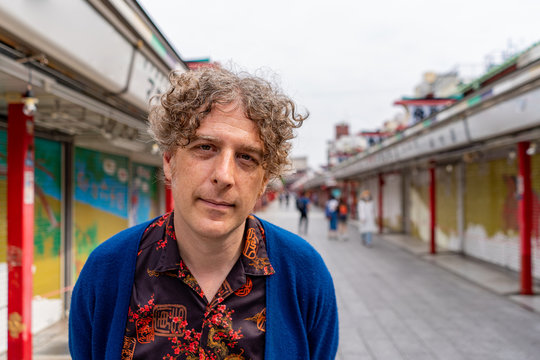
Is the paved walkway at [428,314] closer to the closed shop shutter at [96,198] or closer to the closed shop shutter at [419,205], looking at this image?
the closed shop shutter at [96,198]

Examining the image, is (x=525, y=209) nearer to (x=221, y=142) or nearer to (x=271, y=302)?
(x=271, y=302)

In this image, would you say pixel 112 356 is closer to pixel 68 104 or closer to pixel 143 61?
pixel 68 104

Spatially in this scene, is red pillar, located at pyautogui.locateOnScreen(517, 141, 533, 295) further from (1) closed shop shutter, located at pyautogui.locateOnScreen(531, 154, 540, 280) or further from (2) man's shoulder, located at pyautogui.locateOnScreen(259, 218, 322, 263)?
(2) man's shoulder, located at pyautogui.locateOnScreen(259, 218, 322, 263)

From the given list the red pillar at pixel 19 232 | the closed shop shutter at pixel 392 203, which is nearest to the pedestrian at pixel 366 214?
the closed shop shutter at pixel 392 203

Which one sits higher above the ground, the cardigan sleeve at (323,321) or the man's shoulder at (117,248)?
the man's shoulder at (117,248)

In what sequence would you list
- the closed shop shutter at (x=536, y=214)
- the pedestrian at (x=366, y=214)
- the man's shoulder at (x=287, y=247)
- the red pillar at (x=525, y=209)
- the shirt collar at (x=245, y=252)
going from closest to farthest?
the shirt collar at (x=245, y=252), the man's shoulder at (x=287, y=247), the red pillar at (x=525, y=209), the closed shop shutter at (x=536, y=214), the pedestrian at (x=366, y=214)

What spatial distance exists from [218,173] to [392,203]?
71.0 feet

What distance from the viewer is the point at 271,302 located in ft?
4.49

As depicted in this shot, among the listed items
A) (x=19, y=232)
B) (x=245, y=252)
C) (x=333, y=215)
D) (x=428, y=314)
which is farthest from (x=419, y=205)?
(x=245, y=252)

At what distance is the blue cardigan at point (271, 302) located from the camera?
1.34 meters

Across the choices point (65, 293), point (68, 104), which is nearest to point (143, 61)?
point (68, 104)

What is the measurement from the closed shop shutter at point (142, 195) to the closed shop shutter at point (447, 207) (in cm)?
984

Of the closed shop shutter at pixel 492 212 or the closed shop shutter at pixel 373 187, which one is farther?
the closed shop shutter at pixel 373 187

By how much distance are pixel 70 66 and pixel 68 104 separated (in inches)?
37.8
